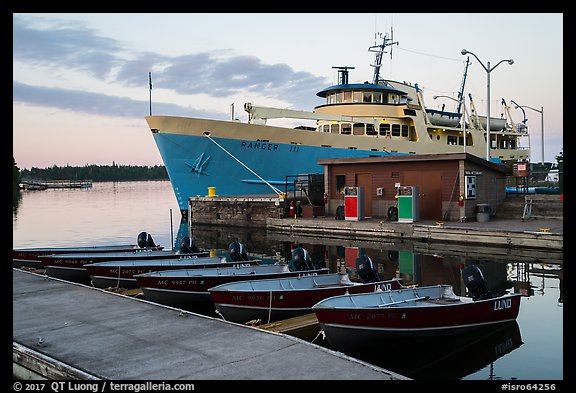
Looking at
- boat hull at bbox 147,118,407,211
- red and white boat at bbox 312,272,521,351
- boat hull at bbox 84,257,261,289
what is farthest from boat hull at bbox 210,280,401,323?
boat hull at bbox 147,118,407,211

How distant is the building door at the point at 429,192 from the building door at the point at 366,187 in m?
2.69

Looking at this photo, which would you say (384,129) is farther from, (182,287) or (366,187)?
(182,287)

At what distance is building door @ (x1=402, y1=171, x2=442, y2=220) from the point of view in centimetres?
2998

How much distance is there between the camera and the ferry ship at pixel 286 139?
3966 cm

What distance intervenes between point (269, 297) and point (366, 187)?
2151 centimetres

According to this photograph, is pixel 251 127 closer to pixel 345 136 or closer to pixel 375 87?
pixel 345 136

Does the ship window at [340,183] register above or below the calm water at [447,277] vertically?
above

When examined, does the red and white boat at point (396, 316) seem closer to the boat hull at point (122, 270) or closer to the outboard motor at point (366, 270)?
the outboard motor at point (366, 270)

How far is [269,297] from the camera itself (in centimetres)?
1239

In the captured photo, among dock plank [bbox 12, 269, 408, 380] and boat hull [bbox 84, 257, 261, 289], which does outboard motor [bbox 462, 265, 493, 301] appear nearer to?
dock plank [bbox 12, 269, 408, 380]

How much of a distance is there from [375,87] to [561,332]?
39.5 metres

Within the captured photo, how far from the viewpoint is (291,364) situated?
790 cm

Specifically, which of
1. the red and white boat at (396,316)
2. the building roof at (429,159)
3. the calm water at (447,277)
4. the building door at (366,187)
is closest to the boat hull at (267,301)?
the red and white boat at (396,316)
